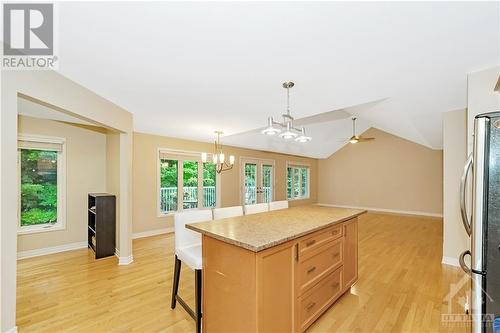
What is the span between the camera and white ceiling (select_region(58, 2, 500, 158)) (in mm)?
1441

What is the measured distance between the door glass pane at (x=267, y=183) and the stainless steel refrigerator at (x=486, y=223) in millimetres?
6403

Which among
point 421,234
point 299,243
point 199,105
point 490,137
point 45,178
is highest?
point 199,105

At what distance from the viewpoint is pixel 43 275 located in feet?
10.1

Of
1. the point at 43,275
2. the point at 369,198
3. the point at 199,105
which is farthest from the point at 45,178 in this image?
the point at 369,198

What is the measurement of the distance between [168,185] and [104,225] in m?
1.77

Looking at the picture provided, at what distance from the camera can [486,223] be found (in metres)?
1.42

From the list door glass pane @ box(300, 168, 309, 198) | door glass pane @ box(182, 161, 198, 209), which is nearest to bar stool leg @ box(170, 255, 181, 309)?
door glass pane @ box(182, 161, 198, 209)

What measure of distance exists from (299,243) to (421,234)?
4910 mm

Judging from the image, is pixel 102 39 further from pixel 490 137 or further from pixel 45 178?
pixel 45 178

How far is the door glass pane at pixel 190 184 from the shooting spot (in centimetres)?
573

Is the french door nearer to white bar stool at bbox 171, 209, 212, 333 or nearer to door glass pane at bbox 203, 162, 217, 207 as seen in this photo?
door glass pane at bbox 203, 162, 217, 207

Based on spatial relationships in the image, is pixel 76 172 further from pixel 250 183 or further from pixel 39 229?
pixel 250 183

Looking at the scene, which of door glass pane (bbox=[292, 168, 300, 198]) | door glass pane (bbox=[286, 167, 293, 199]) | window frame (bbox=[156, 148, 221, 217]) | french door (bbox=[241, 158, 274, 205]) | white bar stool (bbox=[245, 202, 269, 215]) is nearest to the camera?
white bar stool (bbox=[245, 202, 269, 215])

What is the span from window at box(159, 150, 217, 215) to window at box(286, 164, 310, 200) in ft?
11.6
